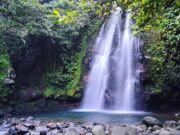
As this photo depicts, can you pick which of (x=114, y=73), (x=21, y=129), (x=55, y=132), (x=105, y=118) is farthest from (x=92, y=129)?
(x=114, y=73)

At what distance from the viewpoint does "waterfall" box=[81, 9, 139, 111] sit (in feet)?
51.2

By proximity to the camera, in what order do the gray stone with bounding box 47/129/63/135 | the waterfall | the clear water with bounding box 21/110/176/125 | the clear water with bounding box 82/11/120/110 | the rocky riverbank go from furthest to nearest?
the clear water with bounding box 82/11/120/110 → the waterfall → the clear water with bounding box 21/110/176/125 → the gray stone with bounding box 47/129/63/135 → the rocky riverbank

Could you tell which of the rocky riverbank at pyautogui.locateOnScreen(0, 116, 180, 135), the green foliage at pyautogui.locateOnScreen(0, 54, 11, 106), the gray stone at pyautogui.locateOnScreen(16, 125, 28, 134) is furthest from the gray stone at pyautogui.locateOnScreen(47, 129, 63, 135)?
the green foliage at pyautogui.locateOnScreen(0, 54, 11, 106)

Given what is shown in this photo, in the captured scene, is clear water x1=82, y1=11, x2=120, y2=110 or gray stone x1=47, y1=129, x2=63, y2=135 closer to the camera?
gray stone x1=47, y1=129, x2=63, y2=135

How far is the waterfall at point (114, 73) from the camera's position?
1561cm

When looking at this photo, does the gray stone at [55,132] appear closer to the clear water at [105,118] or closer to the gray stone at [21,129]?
the gray stone at [21,129]

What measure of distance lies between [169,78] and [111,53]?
4.42 m

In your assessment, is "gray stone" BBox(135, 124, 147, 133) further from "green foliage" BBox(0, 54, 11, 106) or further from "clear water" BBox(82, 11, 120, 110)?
"green foliage" BBox(0, 54, 11, 106)

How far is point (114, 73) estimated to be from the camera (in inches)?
651

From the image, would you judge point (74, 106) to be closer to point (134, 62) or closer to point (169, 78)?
point (134, 62)

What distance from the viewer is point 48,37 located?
1716cm

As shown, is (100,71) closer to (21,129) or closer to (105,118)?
(105,118)

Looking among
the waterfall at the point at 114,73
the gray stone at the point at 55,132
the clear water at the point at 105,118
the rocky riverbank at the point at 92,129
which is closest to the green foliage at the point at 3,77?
the clear water at the point at 105,118

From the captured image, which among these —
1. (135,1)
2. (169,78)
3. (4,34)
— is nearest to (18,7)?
(4,34)
